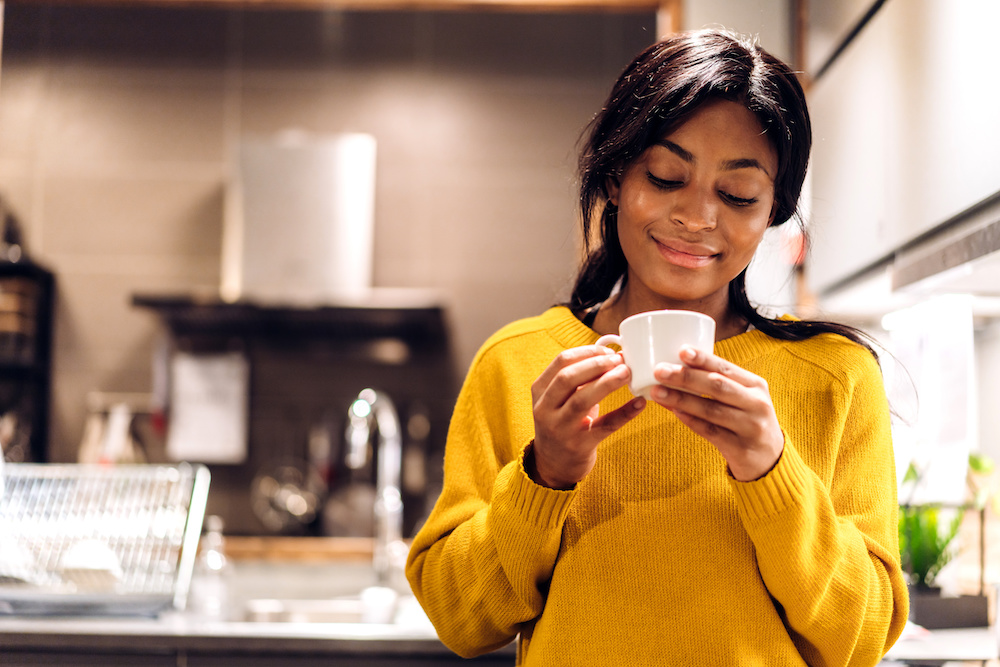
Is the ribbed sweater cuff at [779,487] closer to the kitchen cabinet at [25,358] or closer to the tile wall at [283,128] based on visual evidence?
the tile wall at [283,128]

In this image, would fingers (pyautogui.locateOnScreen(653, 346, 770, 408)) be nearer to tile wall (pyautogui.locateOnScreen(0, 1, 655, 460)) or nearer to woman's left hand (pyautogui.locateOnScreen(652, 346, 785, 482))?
woman's left hand (pyautogui.locateOnScreen(652, 346, 785, 482))

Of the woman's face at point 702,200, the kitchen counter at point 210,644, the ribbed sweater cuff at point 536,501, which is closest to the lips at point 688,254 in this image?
the woman's face at point 702,200

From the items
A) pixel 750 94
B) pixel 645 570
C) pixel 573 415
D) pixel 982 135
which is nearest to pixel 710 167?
pixel 750 94

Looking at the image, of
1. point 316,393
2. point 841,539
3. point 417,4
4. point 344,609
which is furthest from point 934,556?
point 417,4

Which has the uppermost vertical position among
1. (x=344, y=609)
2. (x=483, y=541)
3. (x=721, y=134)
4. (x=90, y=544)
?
(x=721, y=134)

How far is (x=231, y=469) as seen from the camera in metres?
3.03

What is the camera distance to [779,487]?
2.22ft

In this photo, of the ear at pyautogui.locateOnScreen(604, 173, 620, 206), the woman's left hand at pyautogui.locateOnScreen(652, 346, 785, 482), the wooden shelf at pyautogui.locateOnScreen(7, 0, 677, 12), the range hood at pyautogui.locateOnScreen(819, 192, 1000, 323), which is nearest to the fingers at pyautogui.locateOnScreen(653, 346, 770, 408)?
the woman's left hand at pyautogui.locateOnScreen(652, 346, 785, 482)

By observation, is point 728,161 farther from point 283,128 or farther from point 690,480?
point 283,128

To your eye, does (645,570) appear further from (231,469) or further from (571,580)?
(231,469)

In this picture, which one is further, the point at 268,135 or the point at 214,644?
the point at 268,135

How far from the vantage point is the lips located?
770mm

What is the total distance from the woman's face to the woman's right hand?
13cm

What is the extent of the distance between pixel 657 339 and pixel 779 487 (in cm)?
16
